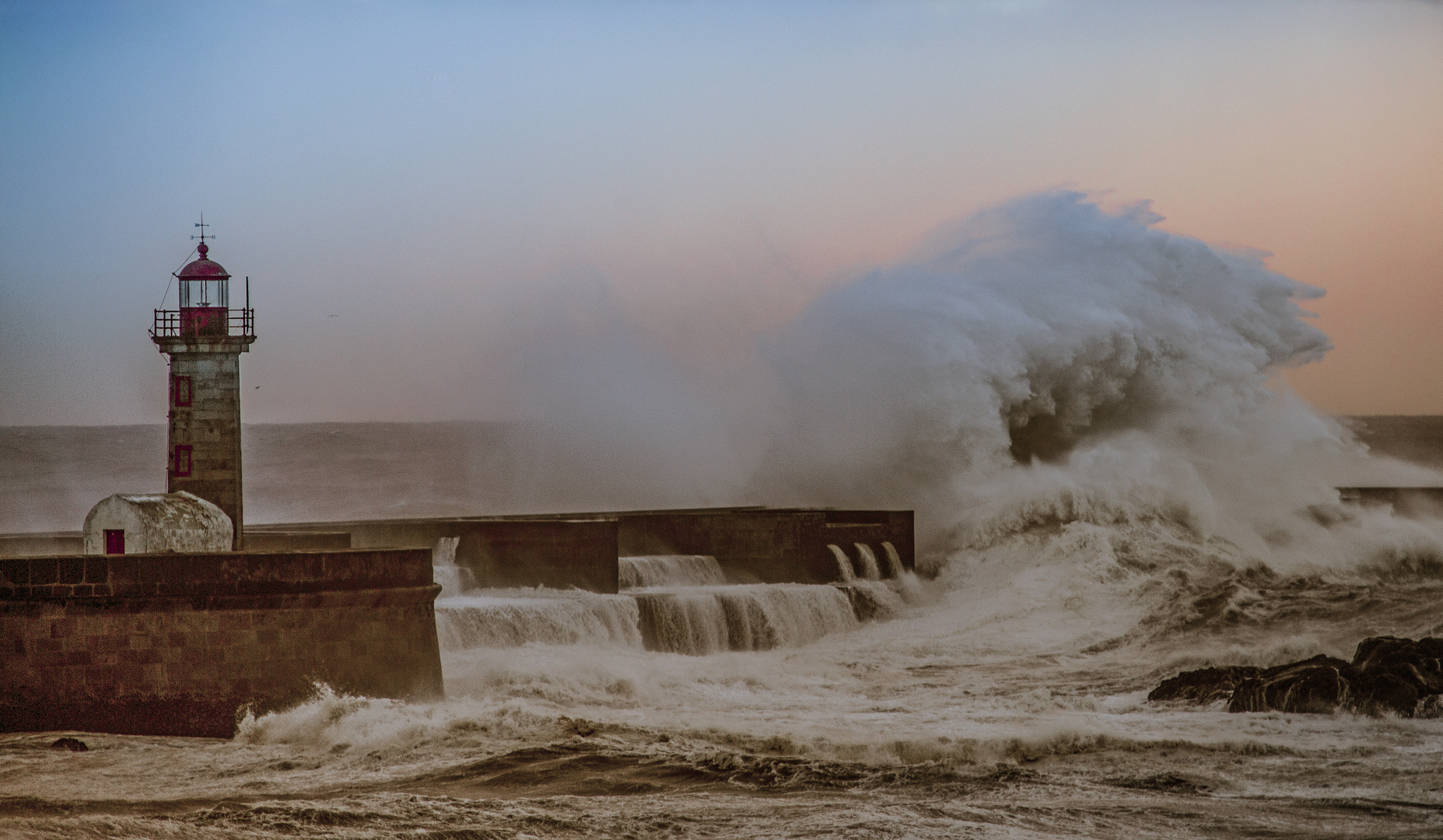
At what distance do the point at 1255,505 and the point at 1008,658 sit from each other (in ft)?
36.5

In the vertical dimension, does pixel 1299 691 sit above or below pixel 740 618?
below

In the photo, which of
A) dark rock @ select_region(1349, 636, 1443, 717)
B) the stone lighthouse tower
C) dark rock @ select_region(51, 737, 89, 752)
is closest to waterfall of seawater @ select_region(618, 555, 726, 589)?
the stone lighthouse tower

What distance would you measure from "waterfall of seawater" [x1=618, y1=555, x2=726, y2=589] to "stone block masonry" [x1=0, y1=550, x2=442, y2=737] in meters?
5.71

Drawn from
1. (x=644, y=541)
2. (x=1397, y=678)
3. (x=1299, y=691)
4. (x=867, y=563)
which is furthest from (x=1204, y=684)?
(x=644, y=541)

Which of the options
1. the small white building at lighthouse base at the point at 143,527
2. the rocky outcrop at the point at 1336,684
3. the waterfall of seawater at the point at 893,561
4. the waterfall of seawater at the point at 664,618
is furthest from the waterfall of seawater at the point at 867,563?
the small white building at lighthouse base at the point at 143,527

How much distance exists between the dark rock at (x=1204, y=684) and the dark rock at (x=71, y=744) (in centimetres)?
856

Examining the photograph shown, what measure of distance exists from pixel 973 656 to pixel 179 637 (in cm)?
872

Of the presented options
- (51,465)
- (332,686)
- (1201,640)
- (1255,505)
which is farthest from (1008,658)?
(51,465)

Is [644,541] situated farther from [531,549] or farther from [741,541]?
[531,549]

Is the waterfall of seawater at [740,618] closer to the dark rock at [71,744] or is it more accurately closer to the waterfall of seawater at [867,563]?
the waterfall of seawater at [867,563]

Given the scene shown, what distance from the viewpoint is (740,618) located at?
53.8 feet

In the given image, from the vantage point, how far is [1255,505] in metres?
25.7

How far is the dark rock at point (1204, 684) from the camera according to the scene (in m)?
12.9

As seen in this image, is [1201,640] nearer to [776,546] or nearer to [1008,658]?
[1008,658]
